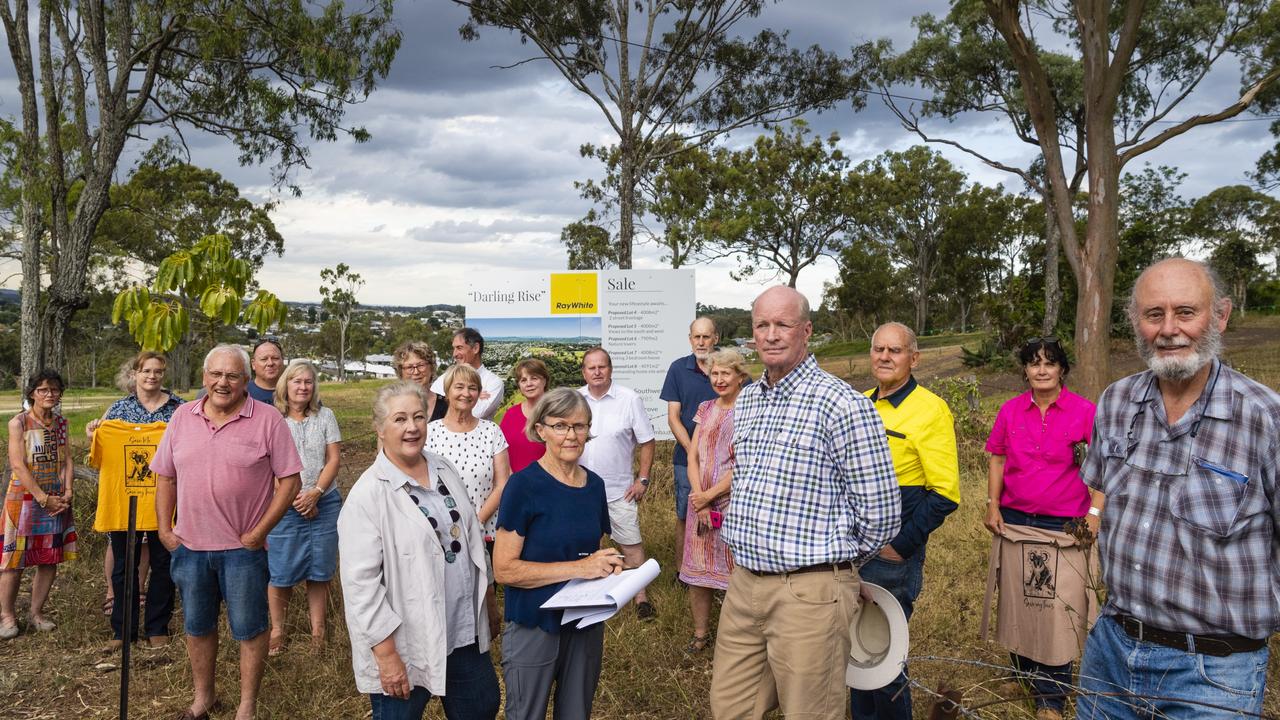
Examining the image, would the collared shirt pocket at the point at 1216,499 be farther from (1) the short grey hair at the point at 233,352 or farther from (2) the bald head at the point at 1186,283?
(1) the short grey hair at the point at 233,352

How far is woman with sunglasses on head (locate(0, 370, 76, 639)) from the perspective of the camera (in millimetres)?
5117

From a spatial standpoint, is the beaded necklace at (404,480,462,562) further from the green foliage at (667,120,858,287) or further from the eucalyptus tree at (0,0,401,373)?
the green foliage at (667,120,858,287)

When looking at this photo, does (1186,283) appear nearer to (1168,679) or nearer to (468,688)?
(1168,679)

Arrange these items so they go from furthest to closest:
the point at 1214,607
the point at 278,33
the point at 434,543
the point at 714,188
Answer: the point at 714,188
the point at 278,33
the point at 434,543
the point at 1214,607

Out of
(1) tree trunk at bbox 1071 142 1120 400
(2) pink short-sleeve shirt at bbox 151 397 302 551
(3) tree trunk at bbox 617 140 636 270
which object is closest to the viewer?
(2) pink short-sleeve shirt at bbox 151 397 302 551


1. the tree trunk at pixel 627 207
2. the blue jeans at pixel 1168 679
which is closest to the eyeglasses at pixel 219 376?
the blue jeans at pixel 1168 679

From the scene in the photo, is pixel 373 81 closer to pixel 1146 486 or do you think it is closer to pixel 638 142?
pixel 638 142

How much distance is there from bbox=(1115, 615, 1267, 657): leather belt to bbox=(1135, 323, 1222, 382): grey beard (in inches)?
26.0

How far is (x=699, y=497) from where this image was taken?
173 inches

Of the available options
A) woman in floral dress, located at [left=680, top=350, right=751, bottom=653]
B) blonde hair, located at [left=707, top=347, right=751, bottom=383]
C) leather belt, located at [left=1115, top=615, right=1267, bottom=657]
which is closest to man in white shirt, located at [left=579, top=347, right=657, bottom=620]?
woman in floral dress, located at [left=680, top=350, right=751, bottom=653]

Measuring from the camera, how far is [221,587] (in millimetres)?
3787

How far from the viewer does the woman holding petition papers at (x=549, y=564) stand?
2.82 metres

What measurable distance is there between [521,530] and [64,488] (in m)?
4.17

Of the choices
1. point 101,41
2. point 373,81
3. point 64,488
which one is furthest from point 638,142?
point 64,488
